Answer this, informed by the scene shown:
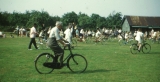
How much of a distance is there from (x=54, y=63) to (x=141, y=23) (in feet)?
197

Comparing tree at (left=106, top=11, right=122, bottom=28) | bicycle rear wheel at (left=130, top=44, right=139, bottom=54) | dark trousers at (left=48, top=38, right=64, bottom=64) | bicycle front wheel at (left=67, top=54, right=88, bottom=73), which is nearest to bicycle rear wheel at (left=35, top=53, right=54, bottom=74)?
dark trousers at (left=48, top=38, right=64, bottom=64)

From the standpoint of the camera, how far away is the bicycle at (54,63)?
8.34m

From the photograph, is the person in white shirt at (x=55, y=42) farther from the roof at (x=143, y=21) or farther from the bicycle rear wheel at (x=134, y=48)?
the roof at (x=143, y=21)

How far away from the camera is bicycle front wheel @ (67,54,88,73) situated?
28.5 ft

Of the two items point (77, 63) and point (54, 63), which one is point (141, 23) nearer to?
point (77, 63)

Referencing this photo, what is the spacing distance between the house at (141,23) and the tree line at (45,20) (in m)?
19.6

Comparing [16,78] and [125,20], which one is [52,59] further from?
[125,20]

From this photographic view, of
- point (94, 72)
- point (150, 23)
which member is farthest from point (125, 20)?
point (94, 72)

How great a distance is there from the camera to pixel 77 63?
8758 mm

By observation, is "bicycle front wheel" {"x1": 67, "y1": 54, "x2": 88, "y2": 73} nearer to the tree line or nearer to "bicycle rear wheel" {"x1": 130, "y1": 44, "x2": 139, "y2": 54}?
"bicycle rear wheel" {"x1": 130, "y1": 44, "x2": 139, "y2": 54}

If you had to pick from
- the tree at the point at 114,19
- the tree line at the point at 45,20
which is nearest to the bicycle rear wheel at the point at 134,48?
the tree line at the point at 45,20

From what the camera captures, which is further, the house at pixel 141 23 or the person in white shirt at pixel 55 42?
the house at pixel 141 23

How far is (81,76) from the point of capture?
26.6ft

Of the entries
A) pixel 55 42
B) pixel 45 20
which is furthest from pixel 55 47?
pixel 45 20
